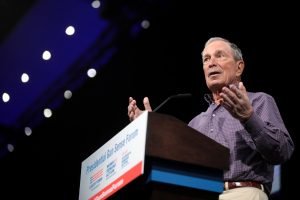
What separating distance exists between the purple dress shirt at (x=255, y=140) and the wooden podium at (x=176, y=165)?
0.24m

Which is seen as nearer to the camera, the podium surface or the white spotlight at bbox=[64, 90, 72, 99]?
the podium surface

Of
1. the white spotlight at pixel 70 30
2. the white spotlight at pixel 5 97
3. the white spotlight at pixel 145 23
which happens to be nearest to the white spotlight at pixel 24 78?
the white spotlight at pixel 5 97

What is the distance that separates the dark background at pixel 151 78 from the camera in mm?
4098

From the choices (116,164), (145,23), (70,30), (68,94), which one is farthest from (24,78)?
(116,164)

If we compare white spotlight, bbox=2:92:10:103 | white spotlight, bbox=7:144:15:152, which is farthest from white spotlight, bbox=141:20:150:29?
white spotlight, bbox=7:144:15:152

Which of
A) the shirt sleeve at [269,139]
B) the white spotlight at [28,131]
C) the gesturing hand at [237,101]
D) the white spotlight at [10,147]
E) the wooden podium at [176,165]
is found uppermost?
the white spotlight at [28,131]

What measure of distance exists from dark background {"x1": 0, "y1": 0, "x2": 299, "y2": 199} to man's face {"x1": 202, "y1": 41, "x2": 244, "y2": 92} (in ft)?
3.61

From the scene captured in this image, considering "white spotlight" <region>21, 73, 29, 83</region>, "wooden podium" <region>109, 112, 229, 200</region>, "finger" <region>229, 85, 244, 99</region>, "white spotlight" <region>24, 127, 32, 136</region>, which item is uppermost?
"white spotlight" <region>21, 73, 29, 83</region>

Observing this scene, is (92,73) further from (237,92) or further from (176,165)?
(176,165)

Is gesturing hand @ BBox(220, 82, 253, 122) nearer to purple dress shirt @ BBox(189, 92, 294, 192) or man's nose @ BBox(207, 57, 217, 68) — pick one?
purple dress shirt @ BBox(189, 92, 294, 192)

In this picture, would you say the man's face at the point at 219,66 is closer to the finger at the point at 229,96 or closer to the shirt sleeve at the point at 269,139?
the shirt sleeve at the point at 269,139

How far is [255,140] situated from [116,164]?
1.80 feet

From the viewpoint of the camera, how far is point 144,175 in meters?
2.00

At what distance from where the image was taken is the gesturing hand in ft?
7.20
